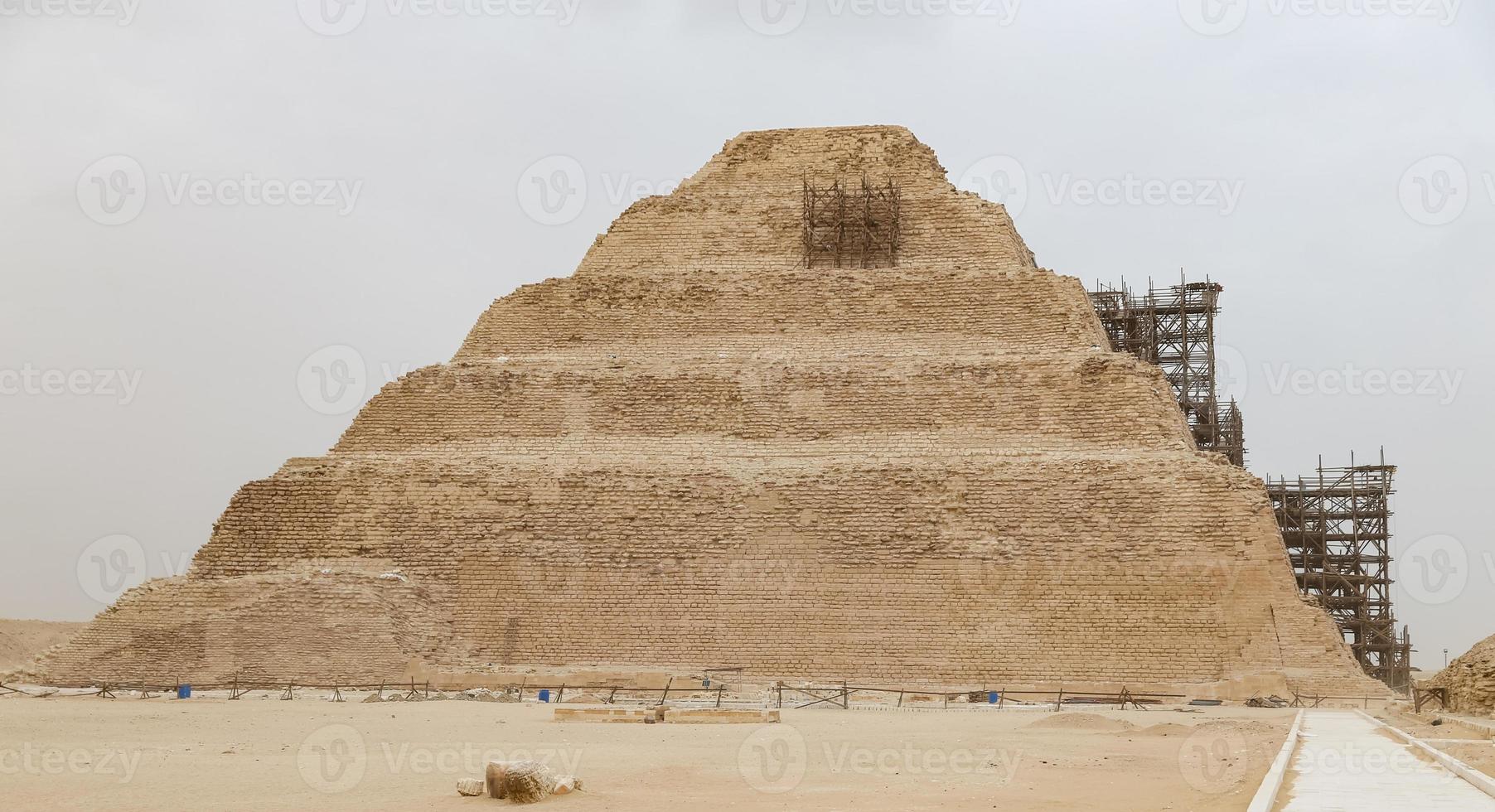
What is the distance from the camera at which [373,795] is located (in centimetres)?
1190

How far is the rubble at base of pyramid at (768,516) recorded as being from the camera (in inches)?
966

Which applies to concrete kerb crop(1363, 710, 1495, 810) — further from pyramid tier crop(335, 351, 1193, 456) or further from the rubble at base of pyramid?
pyramid tier crop(335, 351, 1193, 456)

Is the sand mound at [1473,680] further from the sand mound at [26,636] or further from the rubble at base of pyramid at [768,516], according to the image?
the sand mound at [26,636]

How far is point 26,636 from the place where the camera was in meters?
52.0

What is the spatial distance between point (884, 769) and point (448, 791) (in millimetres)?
3828

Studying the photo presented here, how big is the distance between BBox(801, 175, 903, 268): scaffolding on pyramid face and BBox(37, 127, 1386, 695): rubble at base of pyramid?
1.45 meters

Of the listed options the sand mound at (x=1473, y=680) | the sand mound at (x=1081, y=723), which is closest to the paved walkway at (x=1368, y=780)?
the sand mound at (x=1081, y=723)

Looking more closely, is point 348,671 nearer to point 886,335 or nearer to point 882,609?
point 882,609

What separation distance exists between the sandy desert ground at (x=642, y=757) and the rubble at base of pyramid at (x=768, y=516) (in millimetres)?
3134

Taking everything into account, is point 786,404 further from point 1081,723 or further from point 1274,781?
point 1274,781

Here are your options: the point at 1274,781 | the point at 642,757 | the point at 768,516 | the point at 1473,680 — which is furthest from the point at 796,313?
the point at 1274,781

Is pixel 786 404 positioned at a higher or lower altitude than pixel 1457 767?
higher

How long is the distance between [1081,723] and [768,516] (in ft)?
28.3

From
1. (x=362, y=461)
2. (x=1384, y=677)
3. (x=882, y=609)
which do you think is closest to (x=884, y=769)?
(x=882, y=609)
